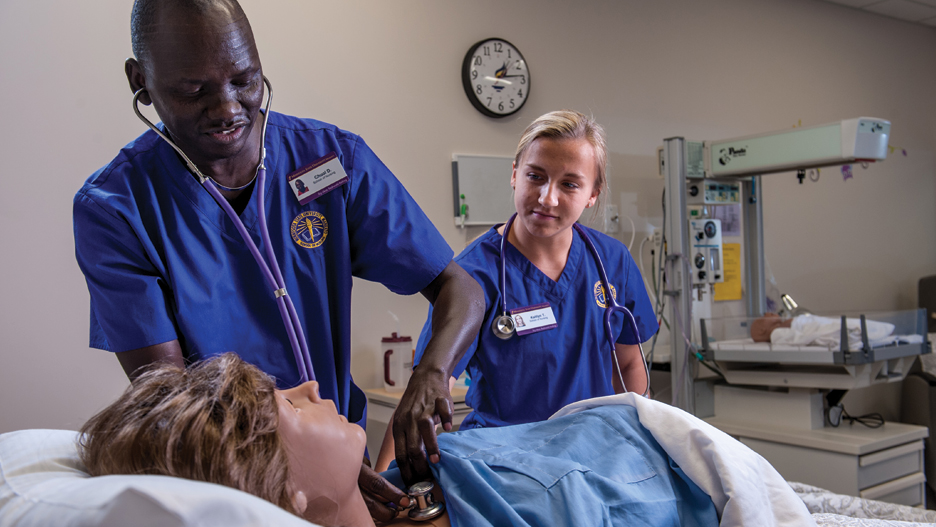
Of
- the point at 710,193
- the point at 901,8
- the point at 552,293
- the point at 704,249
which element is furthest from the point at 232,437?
the point at 901,8

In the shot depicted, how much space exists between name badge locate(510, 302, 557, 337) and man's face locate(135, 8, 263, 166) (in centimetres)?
78

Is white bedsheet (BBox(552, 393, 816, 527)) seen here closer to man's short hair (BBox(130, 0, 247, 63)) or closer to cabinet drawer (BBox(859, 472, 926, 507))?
man's short hair (BBox(130, 0, 247, 63))

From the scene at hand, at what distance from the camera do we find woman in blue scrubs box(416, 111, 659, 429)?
1604mm

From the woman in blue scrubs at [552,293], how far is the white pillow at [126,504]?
2.94ft

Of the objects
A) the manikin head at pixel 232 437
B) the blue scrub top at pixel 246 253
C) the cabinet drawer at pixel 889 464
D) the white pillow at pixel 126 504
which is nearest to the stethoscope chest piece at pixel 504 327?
the blue scrub top at pixel 246 253

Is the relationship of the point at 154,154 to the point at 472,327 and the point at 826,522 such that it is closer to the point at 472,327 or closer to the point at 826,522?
the point at 472,327

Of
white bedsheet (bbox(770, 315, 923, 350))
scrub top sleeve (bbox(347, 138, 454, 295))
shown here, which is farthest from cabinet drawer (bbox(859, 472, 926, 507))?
scrub top sleeve (bbox(347, 138, 454, 295))

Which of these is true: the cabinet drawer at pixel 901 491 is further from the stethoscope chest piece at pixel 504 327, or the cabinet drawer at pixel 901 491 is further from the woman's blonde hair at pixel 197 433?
the woman's blonde hair at pixel 197 433

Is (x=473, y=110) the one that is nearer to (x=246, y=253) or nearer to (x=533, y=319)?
(x=533, y=319)

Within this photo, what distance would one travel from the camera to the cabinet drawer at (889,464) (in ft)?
8.32

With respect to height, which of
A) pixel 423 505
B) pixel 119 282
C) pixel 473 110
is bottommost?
pixel 423 505

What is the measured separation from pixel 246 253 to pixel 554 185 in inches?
30.9

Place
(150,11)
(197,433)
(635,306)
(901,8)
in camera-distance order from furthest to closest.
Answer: (901,8), (635,306), (150,11), (197,433)

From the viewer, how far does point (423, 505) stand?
3.40 feet
